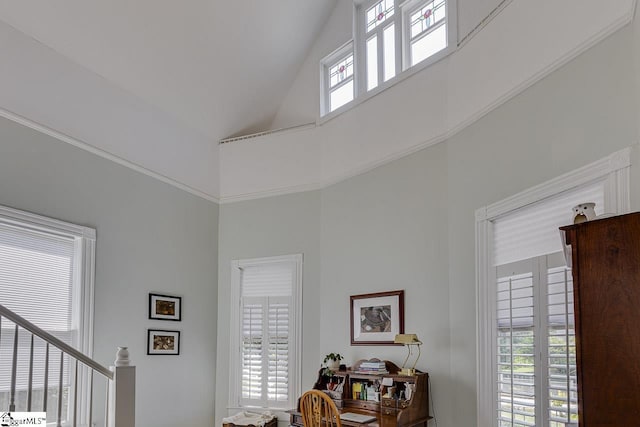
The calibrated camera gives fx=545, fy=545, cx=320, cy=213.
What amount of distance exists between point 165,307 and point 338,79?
3.48 m

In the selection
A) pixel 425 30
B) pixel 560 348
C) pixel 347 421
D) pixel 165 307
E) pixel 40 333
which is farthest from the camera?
pixel 165 307

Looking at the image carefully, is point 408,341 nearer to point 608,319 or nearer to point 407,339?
point 407,339

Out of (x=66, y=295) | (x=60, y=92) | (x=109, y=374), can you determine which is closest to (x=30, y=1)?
(x=60, y=92)

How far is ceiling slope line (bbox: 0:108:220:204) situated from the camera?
4.75 metres

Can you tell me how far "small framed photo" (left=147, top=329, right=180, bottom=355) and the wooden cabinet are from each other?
459 centimetres

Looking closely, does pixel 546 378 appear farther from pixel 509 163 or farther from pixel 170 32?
pixel 170 32

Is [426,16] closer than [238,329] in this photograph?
Yes

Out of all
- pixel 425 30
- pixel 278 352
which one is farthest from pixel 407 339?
pixel 425 30

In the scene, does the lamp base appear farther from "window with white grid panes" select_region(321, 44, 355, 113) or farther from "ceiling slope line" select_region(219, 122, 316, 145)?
"window with white grid panes" select_region(321, 44, 355, 113)

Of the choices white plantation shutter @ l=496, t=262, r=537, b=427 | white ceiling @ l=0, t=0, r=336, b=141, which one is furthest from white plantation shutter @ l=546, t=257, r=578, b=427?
white ceiling @ l=0, t=0, r=336, b=141

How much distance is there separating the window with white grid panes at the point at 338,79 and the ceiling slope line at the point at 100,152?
193 centimetres

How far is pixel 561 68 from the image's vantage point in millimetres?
3848

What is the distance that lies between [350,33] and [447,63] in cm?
189

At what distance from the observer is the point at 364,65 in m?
6.46
